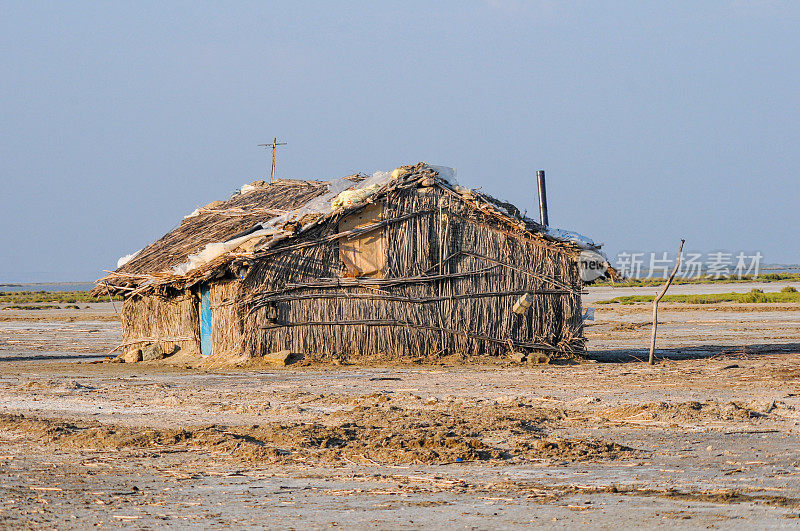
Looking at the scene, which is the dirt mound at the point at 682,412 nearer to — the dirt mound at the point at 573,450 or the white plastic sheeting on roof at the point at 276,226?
the dirt mound at the point at 573,450

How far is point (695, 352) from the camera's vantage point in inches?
792

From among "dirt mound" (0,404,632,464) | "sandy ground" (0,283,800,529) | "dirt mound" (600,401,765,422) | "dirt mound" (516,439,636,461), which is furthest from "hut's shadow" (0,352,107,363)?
"dirt mound" (516,439,636,461)

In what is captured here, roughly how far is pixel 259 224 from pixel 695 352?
9.46 metres

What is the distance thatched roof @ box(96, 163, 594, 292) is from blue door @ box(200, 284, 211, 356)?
567 mm

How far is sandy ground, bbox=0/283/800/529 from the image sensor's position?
6.79 m

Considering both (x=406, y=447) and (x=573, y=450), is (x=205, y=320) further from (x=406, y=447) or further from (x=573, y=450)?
(x=573, y=450)

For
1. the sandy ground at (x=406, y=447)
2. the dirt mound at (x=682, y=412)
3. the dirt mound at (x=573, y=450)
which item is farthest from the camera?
the dirt mound at (x=682, y=412)

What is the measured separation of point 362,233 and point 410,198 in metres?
1.14

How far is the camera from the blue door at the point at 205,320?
1869cm

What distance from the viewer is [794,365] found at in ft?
53.6

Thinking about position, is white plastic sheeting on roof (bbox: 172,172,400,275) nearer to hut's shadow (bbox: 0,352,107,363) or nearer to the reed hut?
the reed hut

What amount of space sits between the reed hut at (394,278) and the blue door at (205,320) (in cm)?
4

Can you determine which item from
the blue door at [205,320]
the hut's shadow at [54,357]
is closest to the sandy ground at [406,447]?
the blue door at [205,320]

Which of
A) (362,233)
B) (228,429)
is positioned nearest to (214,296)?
(362,233)
